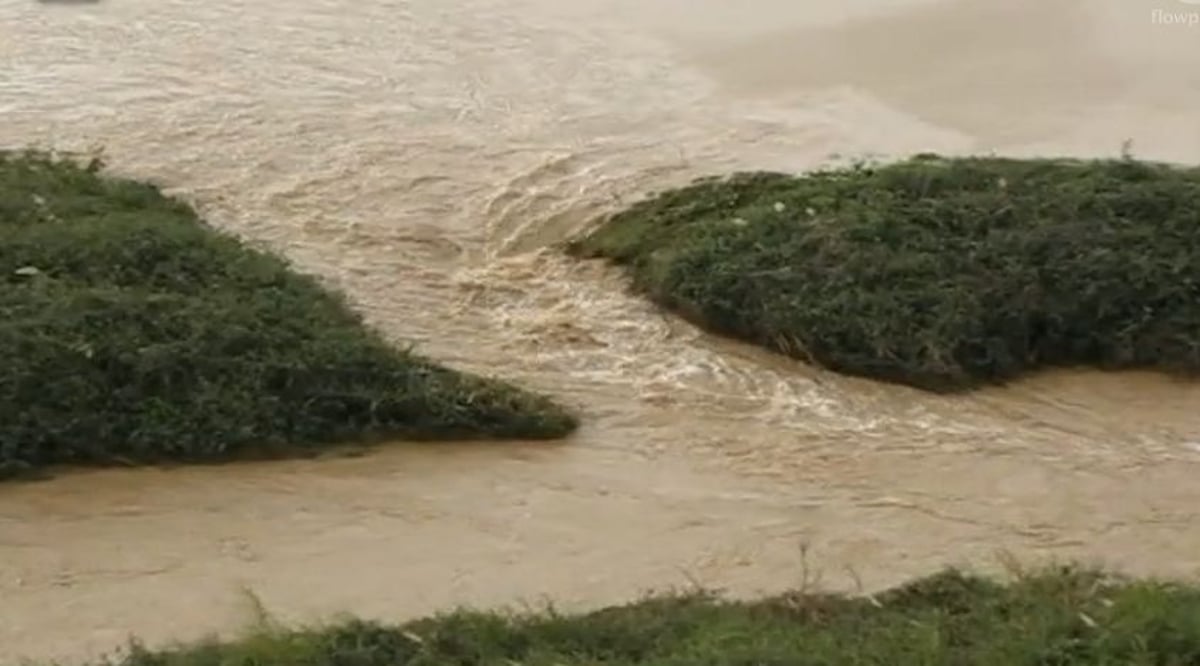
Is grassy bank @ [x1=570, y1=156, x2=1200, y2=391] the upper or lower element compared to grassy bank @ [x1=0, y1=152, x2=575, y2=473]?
upper

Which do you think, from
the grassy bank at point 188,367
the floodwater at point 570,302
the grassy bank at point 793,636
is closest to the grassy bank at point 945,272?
the floodwater at point 570,302

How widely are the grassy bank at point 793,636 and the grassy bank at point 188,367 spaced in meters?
1.68

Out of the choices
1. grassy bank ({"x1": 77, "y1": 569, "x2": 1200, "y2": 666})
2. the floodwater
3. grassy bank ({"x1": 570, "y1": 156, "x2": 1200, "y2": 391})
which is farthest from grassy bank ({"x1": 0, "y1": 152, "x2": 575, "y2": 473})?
grassy bank ({"x1": 77, "y1": 569, "x2": 1200, "y2": 666})

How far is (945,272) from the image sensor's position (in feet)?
31.7

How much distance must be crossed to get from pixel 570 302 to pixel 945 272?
1.85 m

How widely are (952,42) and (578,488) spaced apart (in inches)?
252

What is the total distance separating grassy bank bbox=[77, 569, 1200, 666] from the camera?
644 cm

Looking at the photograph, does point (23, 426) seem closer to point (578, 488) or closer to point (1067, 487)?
point (578, 488)

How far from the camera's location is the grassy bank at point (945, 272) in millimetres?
9398

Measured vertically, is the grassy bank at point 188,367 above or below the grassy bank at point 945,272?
below

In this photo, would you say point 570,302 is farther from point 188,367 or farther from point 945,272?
point 188,367

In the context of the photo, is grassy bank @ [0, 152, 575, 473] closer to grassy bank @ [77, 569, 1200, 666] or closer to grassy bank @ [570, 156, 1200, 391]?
grassy bank @ [570, 156, 1200, 391]

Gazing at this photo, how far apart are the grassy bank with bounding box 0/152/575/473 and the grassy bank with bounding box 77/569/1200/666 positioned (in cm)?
168

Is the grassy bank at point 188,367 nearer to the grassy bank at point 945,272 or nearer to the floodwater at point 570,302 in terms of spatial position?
the floodwater at point 570,302
